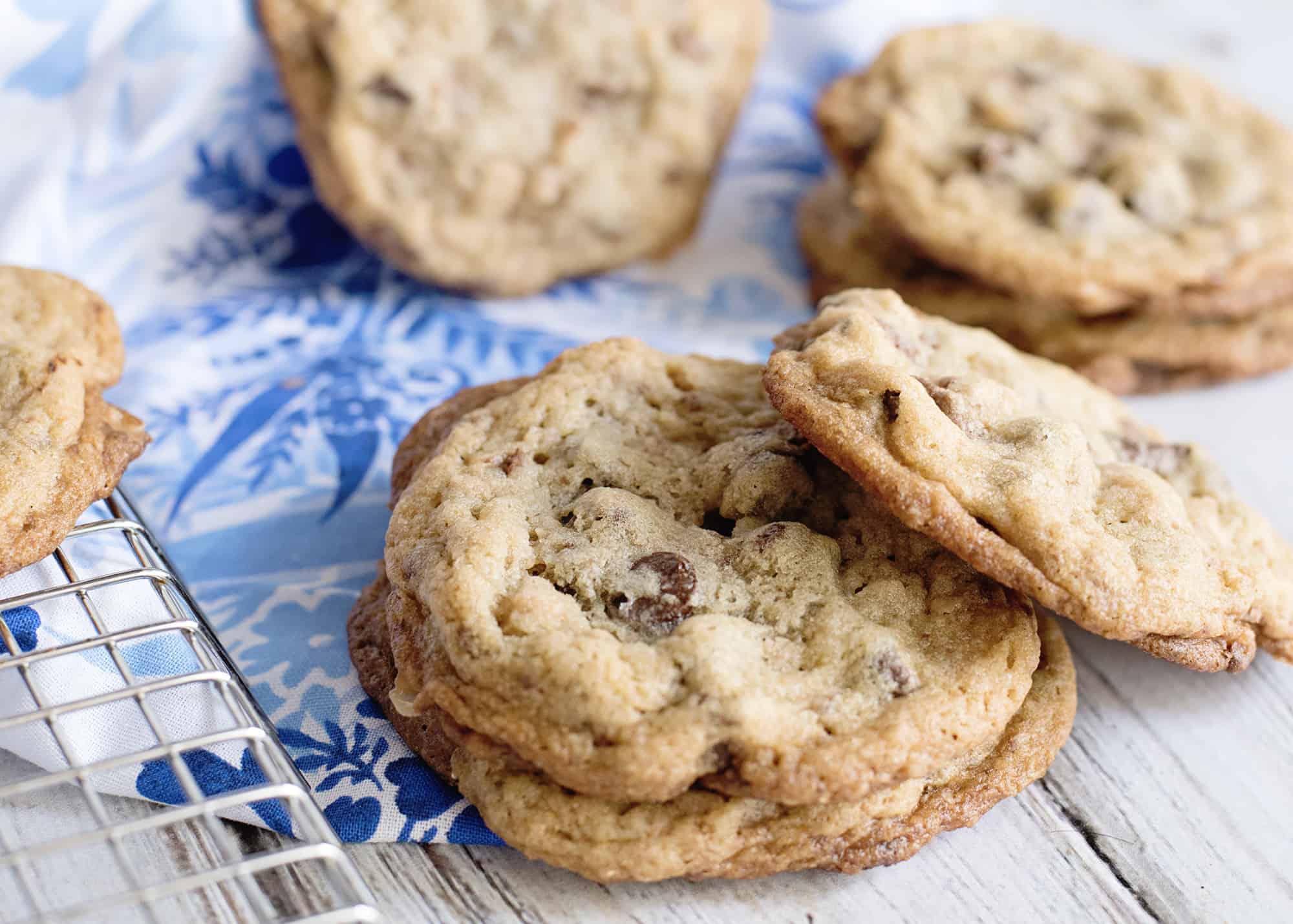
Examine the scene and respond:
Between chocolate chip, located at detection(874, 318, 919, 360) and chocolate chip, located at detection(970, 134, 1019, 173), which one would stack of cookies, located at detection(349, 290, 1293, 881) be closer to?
chocolate chip, located at detection(874, 318, 919, 360)

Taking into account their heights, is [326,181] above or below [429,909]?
above

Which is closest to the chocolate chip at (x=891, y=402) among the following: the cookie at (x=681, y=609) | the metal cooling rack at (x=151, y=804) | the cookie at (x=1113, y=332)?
the cookie at (x=681, y=609)

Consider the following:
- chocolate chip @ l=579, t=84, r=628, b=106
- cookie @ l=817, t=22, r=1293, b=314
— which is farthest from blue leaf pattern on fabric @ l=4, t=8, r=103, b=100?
cookie @ l=817, t=22, r=1293, b=314

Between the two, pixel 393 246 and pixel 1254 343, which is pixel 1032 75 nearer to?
pixel 1254 343

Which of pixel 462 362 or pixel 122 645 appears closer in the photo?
pixel 122 645

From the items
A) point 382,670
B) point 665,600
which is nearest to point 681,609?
point 665,600

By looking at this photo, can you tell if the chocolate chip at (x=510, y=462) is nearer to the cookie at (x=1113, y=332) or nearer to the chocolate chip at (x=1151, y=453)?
the chocolate chip at (x=1151, y=453)

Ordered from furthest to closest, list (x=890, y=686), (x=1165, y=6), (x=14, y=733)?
(x=1165, y=6) → (x=14, y=733) → (x=890, y=686)

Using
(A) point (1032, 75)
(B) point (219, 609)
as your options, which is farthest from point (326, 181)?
(A) point (1032, 75)

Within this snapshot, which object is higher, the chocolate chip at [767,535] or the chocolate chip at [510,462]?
the chocolate chip at [510,462]
